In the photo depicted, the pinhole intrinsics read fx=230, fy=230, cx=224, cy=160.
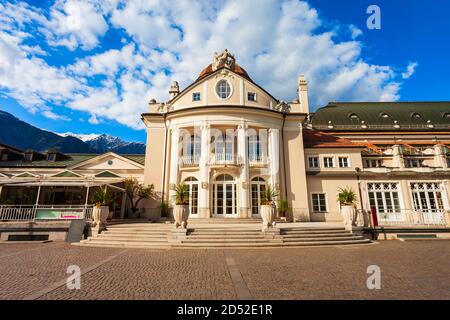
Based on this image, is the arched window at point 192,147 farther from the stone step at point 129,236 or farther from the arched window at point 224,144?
the stone step at point 129,236

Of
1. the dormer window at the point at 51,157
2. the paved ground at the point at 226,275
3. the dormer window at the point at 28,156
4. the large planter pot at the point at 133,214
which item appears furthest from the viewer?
the dormer window at the point at 28,156

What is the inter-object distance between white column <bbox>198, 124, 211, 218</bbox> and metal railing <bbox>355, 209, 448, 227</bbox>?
35.5ft

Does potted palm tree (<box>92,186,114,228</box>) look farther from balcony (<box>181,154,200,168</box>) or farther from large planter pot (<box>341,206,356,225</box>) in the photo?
large planter pot (<box>341,206,356,225</box>)

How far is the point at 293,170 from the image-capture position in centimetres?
2125

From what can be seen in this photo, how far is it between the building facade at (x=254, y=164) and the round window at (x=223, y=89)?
95mm

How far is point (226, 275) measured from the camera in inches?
246

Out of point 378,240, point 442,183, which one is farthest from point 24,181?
point 442,183

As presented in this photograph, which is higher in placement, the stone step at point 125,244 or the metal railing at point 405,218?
the metal railing at point 405,218

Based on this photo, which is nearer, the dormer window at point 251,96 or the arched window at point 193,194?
the arched window at point 193,194

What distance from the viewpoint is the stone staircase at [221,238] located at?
11.5m

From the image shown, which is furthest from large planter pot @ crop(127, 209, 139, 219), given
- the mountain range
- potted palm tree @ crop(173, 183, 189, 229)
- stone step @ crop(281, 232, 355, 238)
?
the mountain range

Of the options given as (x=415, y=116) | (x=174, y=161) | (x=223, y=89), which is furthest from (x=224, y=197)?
(x=415, y=116)

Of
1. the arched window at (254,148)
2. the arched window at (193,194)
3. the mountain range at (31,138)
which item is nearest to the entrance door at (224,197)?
the arched window at (193,194)

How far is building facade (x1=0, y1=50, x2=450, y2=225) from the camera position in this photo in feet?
64.9
